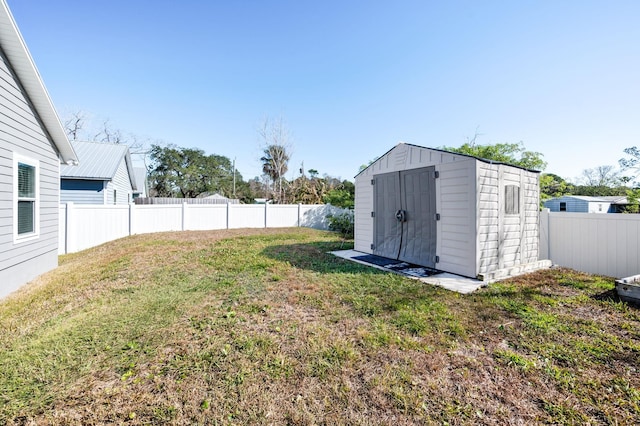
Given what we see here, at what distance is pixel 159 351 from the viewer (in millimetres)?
2354

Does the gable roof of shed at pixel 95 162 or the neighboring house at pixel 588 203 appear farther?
the neighboring house at pixel 588 203

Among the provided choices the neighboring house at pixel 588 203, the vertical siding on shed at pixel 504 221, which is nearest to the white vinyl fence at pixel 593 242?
the vertical siding on shed at pixel 504 221

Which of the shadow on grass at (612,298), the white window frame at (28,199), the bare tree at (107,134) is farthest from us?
the bare tree at (107,134)

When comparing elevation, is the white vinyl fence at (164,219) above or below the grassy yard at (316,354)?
above

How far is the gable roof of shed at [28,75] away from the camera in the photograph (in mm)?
3947

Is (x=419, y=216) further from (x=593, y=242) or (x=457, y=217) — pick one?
(x=593, y=242)

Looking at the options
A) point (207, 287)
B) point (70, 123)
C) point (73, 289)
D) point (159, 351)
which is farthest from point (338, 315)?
point (70, 123)

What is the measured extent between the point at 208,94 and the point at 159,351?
14424 millimetres

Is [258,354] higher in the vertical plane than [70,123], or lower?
lower

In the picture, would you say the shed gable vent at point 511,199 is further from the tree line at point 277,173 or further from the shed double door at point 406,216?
the tree line at point 277,173

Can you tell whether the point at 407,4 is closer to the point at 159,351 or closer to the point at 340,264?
the point at 340,264

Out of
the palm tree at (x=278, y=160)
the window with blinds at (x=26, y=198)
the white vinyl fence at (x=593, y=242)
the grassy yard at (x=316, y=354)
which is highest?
the palm tree at (x=278, y=160)

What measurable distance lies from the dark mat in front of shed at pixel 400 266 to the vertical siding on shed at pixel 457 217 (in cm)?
32

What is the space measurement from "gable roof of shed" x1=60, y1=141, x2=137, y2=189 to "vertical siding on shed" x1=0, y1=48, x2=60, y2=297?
5.74 m
